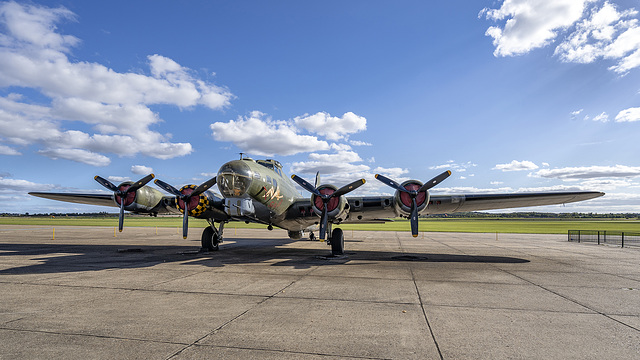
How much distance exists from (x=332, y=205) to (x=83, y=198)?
1701 centimetres

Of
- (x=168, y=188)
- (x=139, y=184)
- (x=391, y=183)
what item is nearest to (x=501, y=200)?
(x=391, y=183)

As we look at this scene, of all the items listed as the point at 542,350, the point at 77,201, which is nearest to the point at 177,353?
the point at 542,350

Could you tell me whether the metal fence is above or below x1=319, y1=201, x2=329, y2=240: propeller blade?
below

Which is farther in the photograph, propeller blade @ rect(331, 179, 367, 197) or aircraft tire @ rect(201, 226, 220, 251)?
aircraft tire @ rect(201, 226, 220, 251)

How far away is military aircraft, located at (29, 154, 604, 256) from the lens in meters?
14.1

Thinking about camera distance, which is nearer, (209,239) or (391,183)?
(391,183)

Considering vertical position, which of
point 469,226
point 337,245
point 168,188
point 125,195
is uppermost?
point 168,188

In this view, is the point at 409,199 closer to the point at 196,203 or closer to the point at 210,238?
the point at 196,203

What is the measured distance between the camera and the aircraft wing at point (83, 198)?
65.3ft

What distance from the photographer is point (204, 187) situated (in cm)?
1598

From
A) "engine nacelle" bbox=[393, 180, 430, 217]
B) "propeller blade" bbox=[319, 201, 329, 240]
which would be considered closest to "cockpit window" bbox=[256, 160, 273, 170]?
"propeller blade" bbox=[319, 201, 329, 240]

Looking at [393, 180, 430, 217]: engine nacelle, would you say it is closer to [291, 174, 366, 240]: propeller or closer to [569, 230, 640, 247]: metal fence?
[291, 174, 366, 240]: propeller

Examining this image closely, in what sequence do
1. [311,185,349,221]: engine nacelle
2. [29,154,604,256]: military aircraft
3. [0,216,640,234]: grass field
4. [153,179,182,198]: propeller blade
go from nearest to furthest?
[29,154,604,256]: military aircraft, [311,185,349,221]: engine nacelle, [153,179,182,198]: propeller blade, [0,216,640,234]: grass field

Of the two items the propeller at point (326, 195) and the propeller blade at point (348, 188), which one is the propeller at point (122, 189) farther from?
the propeller blade at point (348, 188)
